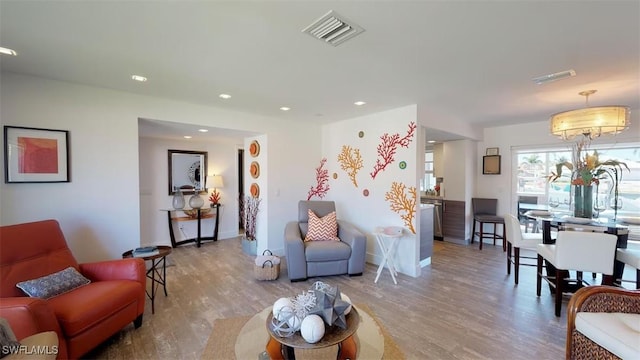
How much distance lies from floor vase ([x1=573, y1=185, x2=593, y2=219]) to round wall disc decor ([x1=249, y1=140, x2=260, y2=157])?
4.52 metres

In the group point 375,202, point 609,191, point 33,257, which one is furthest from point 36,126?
point 609,191

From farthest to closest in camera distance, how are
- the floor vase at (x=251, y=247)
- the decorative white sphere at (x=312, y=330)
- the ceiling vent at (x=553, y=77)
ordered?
the floor vase at (x=251, y=247) → the ceiling vent at (x=553, y=77) → the decorative white sphere at (x=312, y=330)

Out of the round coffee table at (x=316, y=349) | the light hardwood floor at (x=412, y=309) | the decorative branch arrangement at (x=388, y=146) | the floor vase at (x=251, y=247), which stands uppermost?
the decorative branch arrangement at (x=388, y=146)

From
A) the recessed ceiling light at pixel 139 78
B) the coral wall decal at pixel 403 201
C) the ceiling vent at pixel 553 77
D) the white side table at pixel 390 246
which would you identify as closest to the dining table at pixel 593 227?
the coral wall decal at pixel 403 201

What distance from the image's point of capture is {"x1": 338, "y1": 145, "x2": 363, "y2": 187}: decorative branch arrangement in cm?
445

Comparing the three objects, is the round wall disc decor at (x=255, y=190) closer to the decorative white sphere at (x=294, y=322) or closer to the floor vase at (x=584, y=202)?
the decorative white sphere at (x=294, y=322)

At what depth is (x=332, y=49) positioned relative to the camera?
6.71 ft

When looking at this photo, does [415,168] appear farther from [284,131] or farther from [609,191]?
[609,191]

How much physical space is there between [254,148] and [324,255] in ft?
7.59

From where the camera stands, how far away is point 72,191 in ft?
9.07

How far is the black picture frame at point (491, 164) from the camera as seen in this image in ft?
17.4

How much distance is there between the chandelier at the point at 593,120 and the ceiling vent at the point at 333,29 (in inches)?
108

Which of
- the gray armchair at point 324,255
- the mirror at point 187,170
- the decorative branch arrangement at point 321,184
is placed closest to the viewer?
the gray armchair at point 324,255

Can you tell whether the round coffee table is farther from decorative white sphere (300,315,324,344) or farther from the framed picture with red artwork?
the framed picture with red artwork
